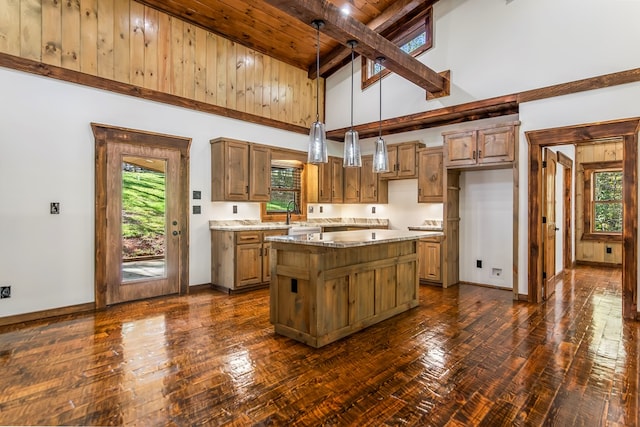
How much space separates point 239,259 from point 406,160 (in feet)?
10.5

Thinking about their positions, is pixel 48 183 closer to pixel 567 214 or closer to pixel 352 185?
pixel 352 185

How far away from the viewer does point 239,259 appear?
4797mm

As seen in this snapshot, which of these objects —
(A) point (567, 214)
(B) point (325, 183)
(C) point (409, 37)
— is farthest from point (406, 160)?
(A) point (567, 214)

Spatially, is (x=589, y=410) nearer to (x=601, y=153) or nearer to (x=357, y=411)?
(x=357, y=411)

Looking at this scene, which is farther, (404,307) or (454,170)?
(454,170)

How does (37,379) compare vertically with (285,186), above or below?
below

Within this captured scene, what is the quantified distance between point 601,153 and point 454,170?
380 cm

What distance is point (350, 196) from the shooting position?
21.8 feet

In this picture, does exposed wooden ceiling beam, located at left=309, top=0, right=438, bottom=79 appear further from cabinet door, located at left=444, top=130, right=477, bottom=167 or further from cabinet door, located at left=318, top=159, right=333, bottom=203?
cabinet door, located at left=444, top=130, right=477, bottom=167

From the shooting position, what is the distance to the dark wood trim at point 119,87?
3566mm

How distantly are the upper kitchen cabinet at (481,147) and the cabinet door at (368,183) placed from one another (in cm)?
147

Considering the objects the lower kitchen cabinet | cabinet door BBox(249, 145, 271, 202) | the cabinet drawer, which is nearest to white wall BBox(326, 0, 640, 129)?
the lower kitchen cabinet

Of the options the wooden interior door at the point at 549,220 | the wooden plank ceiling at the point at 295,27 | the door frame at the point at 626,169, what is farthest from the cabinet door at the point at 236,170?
the wooden interior door at the point at 549,220

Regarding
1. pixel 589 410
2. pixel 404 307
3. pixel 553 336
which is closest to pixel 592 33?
pixel 553 336
